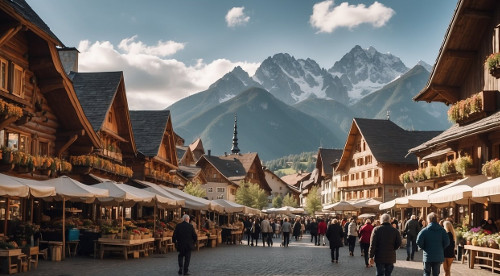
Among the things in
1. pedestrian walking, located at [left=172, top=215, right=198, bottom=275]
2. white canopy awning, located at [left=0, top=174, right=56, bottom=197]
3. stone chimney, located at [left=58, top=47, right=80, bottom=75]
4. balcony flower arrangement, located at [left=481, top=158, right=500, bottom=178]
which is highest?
stone chimney, located at [left=58, top=47, right=80, bottom=75]

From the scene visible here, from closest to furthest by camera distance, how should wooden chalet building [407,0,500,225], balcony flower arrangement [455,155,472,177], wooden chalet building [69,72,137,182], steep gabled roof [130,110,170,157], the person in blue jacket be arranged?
the person in blue jacket
wooden chalet building [407,0,500,225]
balcony flower arrangement [455,155,472,177]
wooden chalet building [69,72,137,182]
steep gabled roof [130,110,170,157]

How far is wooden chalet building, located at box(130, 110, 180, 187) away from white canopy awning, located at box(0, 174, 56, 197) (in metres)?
24.4

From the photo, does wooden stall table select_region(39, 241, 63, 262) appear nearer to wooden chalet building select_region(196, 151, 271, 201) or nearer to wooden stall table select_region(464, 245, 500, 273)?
wooden stall table select_region(464, 245, 500, 273)

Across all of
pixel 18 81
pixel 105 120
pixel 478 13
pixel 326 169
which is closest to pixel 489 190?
pixel 478 13

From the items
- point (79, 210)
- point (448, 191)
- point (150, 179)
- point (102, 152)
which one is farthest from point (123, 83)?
point (448, 191)

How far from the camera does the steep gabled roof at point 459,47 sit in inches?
1103

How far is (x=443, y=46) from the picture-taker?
1186 inches

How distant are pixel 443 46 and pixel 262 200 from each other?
7262 centimetres

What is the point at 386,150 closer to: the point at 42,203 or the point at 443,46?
the point at 443,46

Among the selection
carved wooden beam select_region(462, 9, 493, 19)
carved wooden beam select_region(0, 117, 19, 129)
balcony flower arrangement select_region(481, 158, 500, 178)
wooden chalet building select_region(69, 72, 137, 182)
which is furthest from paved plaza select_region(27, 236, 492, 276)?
carved wooden beam select_region(462, 9, 493, 19)

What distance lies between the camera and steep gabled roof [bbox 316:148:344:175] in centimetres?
10519

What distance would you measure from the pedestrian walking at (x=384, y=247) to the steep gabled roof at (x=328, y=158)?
89.8m

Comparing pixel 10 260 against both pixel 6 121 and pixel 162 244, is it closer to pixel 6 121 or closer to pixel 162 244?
pixel 6 121

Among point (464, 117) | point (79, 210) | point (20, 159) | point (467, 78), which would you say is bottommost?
point (79, 210)
